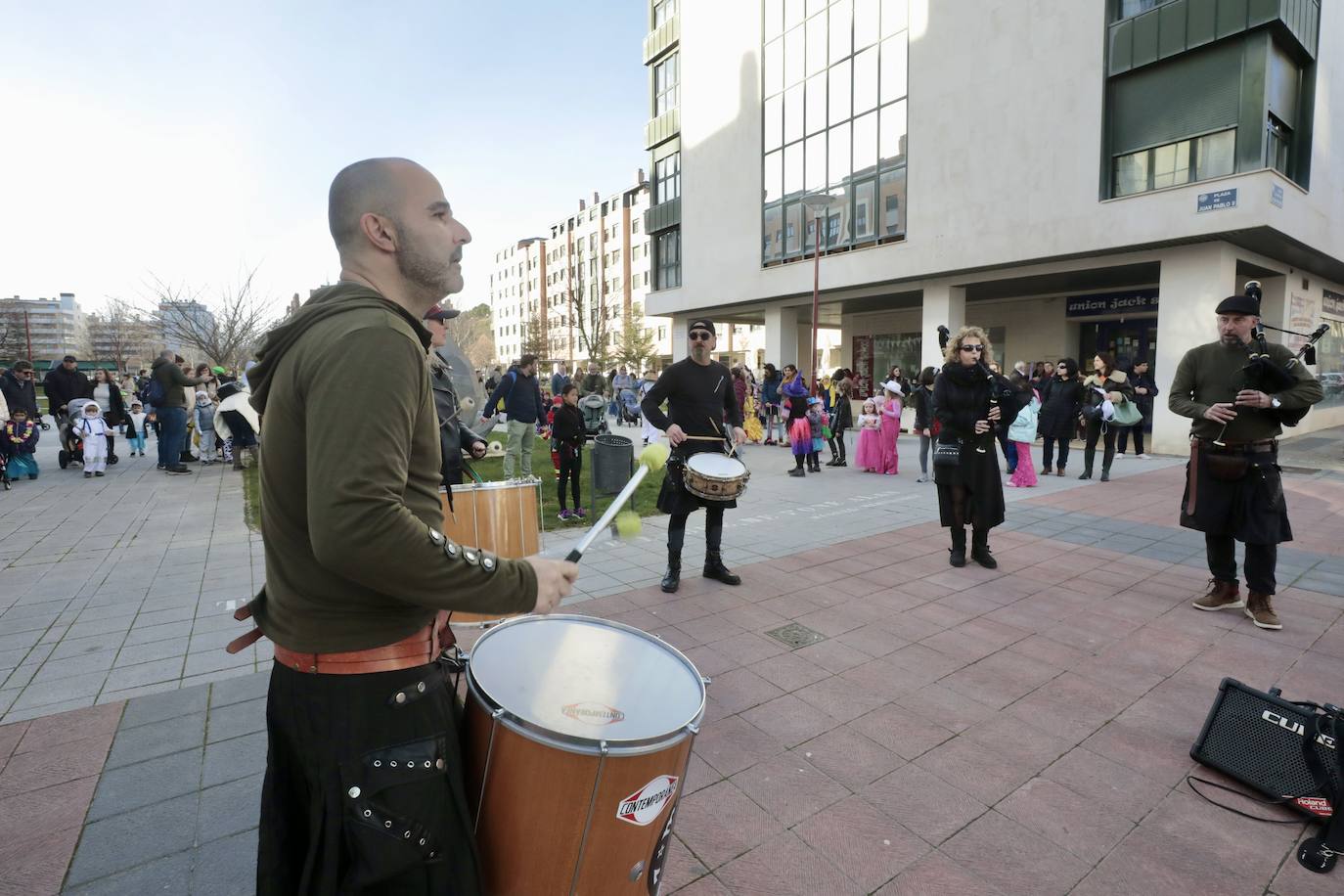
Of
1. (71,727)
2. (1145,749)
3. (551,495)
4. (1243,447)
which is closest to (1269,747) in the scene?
(1145,749)

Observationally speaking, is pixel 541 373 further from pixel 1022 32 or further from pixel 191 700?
pixel 191 700

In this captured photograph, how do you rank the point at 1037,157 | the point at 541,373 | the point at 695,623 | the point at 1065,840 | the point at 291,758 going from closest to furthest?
the point at 291,758
the point at 1065,840
the point at 695,623
the point at 1037,157
the point at 541,373

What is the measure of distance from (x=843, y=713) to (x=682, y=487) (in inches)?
95.6

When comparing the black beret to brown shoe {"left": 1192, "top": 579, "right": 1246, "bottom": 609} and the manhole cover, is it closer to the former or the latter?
brown shoe {"left": 1192, "top": 579, "right": 1246, "bottom": 609}

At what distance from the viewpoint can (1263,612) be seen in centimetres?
481

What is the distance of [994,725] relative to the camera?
3.46 metres

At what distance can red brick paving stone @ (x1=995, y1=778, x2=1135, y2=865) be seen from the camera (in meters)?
2.61

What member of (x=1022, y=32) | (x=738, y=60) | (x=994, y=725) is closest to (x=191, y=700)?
(x=994, y=725)

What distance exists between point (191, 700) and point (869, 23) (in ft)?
74.4

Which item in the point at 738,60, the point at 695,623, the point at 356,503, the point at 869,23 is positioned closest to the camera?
the point at 356,503

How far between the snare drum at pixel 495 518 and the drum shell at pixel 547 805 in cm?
226

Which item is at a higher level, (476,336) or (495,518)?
(476,336)

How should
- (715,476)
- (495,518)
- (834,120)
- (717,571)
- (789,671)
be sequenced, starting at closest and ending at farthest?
(495,518)
(789,671)
(715,476)
(717,571)
(834,120)

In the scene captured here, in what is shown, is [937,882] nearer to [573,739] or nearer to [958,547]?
[573,739]
